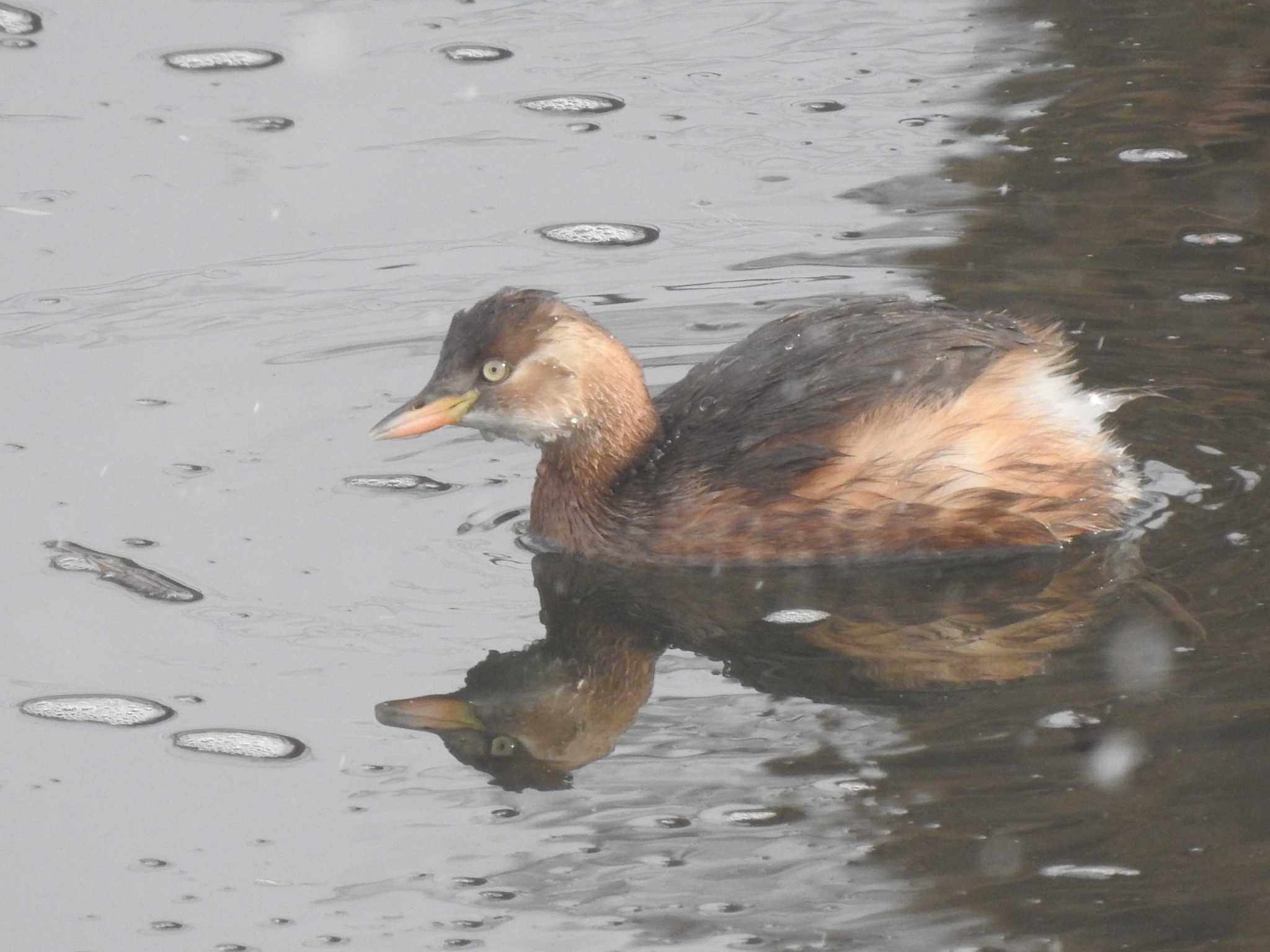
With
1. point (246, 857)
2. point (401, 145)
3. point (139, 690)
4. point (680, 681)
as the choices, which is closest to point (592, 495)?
point (680, 681)

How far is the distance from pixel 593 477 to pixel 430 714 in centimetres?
130

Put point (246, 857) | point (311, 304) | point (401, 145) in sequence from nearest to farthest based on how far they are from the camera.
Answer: point (246, 857) < point (311, 304) < point (401, 145)

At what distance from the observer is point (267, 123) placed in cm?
869

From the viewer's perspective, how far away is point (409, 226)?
782 centimetres

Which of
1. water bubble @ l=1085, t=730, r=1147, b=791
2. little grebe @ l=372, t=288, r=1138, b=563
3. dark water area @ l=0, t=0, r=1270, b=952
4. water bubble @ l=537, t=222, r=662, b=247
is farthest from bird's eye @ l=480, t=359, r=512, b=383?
water bubble @ l=1085, t=730, r=1147, b=791

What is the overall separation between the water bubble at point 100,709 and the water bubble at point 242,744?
0.44ft

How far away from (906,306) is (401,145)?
3.24 metres

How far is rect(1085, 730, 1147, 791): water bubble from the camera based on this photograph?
14.4 ft

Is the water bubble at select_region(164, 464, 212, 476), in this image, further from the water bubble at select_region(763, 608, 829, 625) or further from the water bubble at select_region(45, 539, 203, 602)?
the water bubble at select_region(763, 608, 829, 625)

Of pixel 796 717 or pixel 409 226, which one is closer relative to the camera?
pixel 796 717

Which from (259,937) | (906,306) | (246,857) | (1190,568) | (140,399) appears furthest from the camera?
(140,399)

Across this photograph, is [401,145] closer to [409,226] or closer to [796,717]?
[409,226]

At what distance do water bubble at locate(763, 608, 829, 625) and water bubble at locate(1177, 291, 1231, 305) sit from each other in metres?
2.23

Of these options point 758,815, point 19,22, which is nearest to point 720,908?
point 758,815
